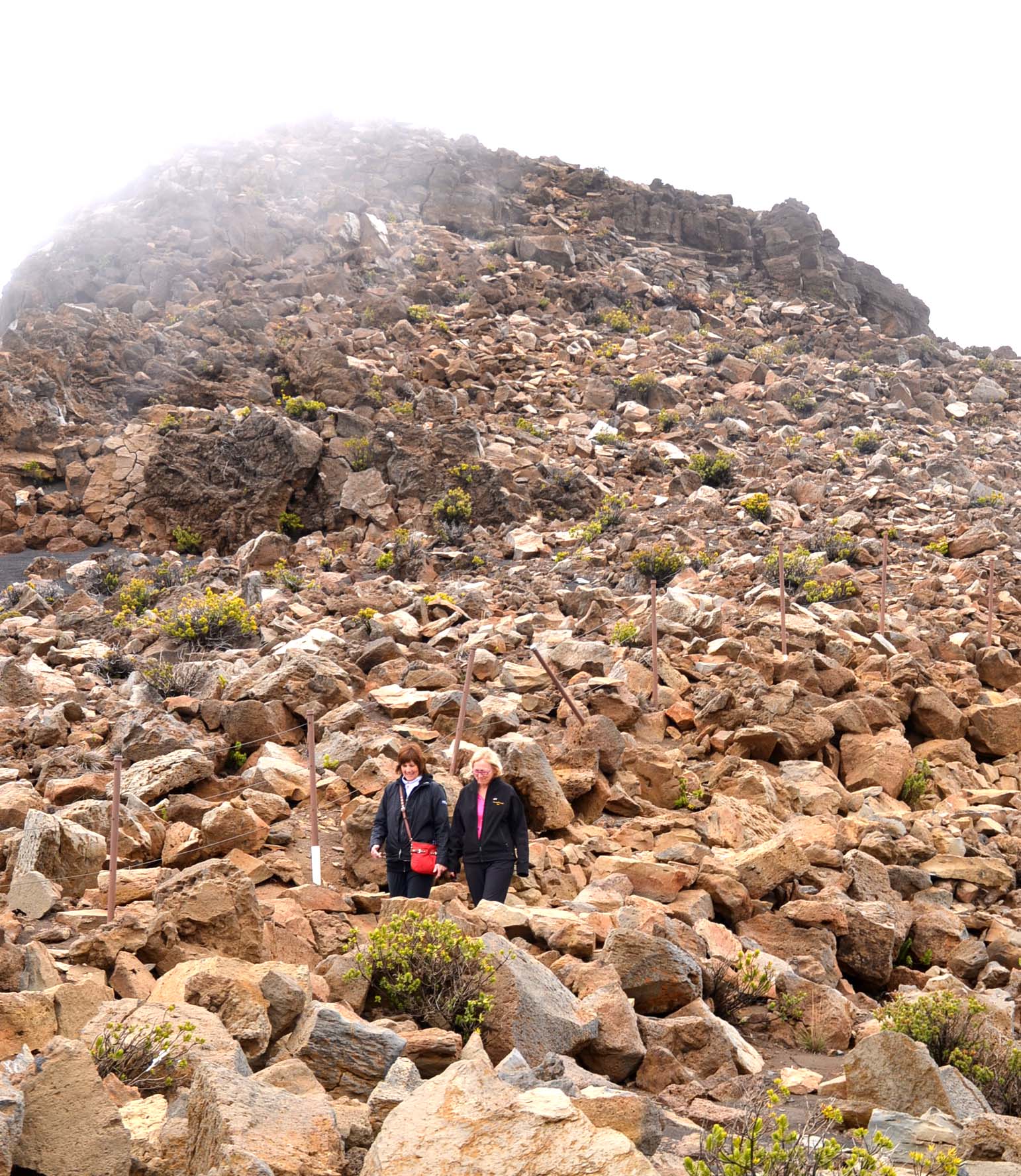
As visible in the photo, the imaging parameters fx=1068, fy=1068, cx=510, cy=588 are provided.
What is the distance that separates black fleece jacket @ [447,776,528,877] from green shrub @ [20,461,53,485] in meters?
22.0

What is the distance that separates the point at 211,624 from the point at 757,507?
39.7 ft

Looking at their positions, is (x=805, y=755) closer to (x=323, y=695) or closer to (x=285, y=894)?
(x=323, y=695)

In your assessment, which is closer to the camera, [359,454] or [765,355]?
[359,454]

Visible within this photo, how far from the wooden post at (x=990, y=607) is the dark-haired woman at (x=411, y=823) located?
1099cm

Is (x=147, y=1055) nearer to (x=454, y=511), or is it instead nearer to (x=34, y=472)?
(x=454, y=511)

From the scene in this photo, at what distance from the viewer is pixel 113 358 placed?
97.5ft

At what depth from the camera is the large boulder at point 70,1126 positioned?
3.30m

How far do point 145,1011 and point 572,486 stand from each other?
2078cm

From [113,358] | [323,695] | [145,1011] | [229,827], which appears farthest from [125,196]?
→ [145,1011]

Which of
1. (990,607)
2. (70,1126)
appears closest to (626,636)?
(990,607)

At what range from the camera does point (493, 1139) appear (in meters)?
3.18

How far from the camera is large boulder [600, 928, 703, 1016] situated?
607 centimetres

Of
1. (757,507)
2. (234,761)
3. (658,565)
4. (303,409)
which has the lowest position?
(234,761)

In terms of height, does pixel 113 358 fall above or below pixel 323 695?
above
